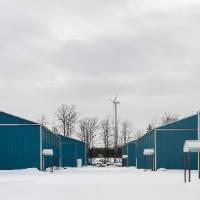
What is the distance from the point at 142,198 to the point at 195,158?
33927 mm

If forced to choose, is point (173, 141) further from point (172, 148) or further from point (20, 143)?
point (20, 143)

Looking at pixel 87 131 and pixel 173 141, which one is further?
pixel 87 131

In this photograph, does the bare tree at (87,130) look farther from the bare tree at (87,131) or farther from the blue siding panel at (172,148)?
the blue siding panel at (172,148)

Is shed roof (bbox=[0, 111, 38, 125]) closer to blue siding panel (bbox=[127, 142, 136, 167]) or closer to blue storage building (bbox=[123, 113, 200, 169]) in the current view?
blue storage building (bbox=[123, 113, 200, 169])

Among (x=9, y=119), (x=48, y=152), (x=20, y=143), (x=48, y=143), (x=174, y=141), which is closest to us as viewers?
(x=9, y=119)

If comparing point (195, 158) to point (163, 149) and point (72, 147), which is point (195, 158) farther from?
point (72, 147)

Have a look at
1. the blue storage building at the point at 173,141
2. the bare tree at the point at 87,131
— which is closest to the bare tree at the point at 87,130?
the bare tree at the point at 87,131

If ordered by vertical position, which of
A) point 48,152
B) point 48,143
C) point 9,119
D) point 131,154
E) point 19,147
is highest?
point 9,119

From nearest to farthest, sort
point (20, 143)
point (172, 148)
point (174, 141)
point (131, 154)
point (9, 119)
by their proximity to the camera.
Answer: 1. point (9, 119)
2. point (20, 143)
3. point (174, 141)
4. point (172, 148)
5. point (131, 154)

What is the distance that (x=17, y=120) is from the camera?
177 feet

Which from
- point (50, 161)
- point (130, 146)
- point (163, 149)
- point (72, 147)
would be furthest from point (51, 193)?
point (130, 146)

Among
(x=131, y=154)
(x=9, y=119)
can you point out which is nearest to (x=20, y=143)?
(x=9, y=119)

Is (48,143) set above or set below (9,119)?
below

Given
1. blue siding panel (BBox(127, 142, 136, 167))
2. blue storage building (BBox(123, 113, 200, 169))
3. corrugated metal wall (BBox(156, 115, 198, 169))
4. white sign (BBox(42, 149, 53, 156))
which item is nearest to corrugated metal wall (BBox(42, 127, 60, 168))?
white sign (BBox(42, 149, 53, 156))
